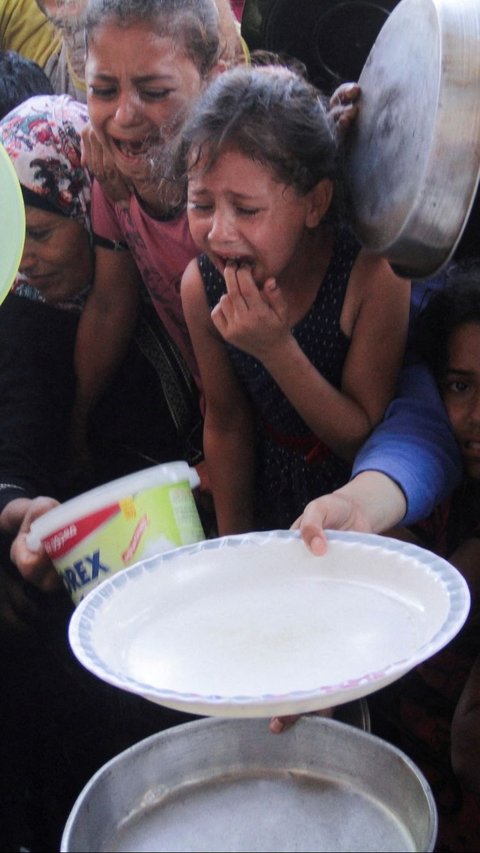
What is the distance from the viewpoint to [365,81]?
115 centimetres

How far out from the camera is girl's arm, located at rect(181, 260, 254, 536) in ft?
4.43

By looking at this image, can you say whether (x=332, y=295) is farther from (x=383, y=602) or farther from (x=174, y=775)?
(x=174, y=775)

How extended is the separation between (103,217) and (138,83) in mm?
252

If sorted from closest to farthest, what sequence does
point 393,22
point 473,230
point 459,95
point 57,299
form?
point 459,95
point 393,22
point 473,230
point 57,299

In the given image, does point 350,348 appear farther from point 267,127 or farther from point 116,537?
point 116,537

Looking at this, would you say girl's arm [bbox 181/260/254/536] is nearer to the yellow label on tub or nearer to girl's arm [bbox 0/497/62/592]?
girl's arm [bbox 0/497/62/592]

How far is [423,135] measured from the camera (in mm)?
939

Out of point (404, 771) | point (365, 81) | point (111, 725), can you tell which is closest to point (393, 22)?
point (365, 81)

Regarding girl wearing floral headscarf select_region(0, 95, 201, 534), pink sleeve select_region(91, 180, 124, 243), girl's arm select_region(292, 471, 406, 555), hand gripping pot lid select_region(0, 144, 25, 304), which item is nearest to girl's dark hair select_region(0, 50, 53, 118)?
girl wearing floral headscarf select_region(0, 95, 201, 534)

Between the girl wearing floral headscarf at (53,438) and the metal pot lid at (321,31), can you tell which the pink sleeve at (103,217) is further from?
the metal pot lid at (321,31)

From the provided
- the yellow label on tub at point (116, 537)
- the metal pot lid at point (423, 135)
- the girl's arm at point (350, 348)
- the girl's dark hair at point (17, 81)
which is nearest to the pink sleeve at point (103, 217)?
the girl's dark hair at point (17, 81)

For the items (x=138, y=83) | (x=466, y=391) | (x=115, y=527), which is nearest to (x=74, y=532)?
(x=115, y=527)

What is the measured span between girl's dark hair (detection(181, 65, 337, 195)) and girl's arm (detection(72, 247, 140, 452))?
1.09 feet

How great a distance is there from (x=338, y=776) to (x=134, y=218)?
2.89ft
